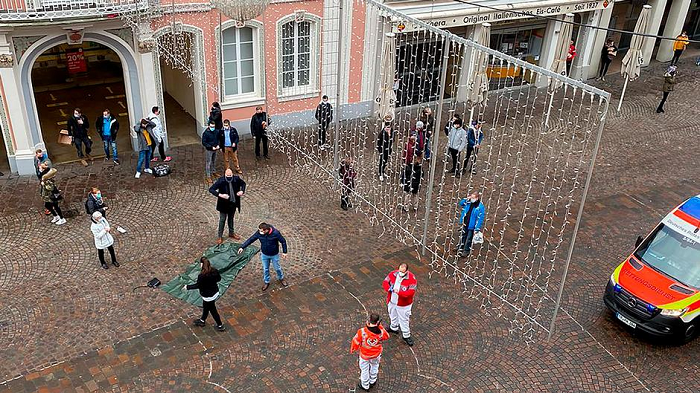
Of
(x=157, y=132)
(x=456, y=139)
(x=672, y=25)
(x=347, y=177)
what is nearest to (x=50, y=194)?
(x=157, y=132)

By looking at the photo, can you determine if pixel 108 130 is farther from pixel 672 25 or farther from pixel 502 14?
pixel 672 25

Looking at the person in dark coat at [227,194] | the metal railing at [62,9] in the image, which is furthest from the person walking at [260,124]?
the person in dark coat at [227,194]

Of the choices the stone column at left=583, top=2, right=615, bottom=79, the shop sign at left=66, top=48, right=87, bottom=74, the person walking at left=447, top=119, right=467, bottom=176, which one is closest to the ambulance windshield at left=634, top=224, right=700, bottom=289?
the person walking at left=447, top=119, right=467, bottom=176

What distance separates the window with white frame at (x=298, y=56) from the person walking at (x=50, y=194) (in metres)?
6.94

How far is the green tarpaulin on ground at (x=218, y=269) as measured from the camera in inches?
486

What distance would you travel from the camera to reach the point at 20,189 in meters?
15.6

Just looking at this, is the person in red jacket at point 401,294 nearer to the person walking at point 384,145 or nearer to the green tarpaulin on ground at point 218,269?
the green tarpaulin on ground at point 218,269

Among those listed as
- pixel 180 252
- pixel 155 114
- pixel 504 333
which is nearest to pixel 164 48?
pixel 155 114

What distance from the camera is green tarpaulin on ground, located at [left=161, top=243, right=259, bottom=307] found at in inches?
486

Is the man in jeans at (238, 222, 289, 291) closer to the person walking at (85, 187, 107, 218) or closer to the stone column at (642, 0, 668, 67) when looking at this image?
the person walking at (85, 187, 107, 218)

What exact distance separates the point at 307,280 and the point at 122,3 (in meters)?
7.80

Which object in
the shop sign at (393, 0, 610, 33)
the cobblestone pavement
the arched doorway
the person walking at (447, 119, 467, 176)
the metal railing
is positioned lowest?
the cobblestone pavement

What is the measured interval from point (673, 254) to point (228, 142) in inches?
400

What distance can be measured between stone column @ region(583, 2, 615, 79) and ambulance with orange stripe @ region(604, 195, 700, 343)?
13306mm
